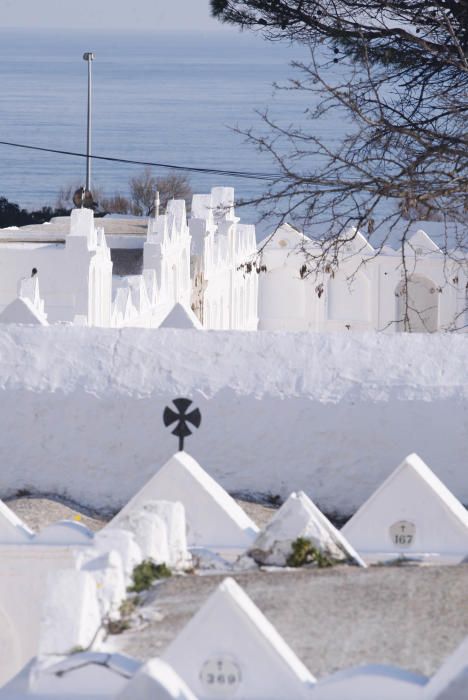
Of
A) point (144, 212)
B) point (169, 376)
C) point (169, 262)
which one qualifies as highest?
point (144, 212)

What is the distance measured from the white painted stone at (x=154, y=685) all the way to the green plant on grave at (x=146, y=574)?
1.61m

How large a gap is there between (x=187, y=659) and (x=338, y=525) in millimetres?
6218

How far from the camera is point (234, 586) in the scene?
7.53m

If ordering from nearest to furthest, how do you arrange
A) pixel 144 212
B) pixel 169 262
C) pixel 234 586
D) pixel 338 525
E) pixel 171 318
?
pixel 234 586 → pixel 338 525 → pixel 171 318 → pixel 169 262 → pixel 144 212

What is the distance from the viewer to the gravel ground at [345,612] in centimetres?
789

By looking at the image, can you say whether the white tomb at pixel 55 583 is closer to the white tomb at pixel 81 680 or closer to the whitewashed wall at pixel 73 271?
the white tomb at pixel 81 680

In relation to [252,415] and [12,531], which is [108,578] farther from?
[252,415]

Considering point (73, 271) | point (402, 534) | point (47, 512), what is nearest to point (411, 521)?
point (402, 534)

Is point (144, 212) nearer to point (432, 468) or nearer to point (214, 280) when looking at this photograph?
point (214, 280)

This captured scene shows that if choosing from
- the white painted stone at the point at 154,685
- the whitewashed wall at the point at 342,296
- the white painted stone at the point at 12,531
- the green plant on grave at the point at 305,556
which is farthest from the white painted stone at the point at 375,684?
the whitewashed wall at the point at 342,296

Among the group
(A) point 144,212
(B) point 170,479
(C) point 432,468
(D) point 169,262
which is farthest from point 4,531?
(A) point 144,212

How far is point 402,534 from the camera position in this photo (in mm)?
11227

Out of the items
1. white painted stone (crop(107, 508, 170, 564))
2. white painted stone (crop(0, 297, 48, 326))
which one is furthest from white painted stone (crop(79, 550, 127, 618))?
white painted stone (crop(0, 297, 48, 326))

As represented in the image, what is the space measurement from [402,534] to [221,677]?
12.9 feet
